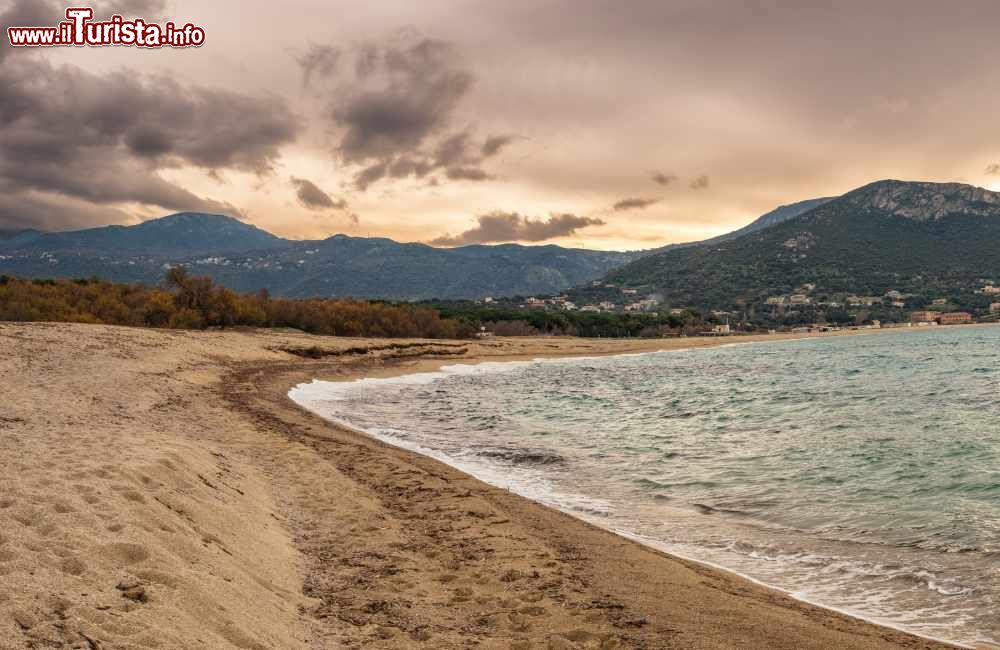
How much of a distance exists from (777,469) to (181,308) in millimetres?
47867

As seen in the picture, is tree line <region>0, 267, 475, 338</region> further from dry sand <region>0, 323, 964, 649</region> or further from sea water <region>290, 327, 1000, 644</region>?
dry sand <region>0, 323, 964, 649</region>

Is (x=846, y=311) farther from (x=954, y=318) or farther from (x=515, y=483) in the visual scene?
(x=515, y=483)

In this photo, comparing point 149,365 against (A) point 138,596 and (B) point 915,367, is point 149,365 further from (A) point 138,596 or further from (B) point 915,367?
(B) point 915,367

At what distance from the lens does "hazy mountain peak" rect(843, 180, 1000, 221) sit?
537 feet

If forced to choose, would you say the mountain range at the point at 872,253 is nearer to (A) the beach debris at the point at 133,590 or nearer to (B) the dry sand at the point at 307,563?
(B) the dry sand at the point at 307,563

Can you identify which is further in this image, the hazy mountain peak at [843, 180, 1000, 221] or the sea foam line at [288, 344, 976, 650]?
the hazy mountain peak at [843, 180, 1000, 221]

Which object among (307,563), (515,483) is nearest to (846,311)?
(515,483)

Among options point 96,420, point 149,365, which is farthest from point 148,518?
point 149,365

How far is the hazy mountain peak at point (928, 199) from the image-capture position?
537 ft

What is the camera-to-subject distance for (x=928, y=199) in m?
168

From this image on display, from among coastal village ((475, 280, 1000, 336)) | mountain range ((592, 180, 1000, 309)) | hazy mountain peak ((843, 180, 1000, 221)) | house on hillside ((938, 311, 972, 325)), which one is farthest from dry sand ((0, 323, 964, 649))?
hazy mountain peak ((843, 180, 1000, 221))

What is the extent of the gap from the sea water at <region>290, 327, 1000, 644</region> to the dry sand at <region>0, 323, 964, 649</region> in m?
1.35

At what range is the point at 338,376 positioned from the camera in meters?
34.7

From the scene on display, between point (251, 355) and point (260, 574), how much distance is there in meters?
32.5
